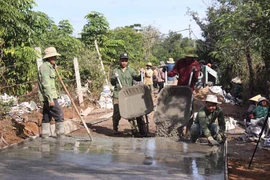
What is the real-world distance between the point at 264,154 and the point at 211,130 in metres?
1.54

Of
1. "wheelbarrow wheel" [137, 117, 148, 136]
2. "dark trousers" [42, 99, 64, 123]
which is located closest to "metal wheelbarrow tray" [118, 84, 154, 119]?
"wheelbarrow wheel" [137, 117, 148, 136]

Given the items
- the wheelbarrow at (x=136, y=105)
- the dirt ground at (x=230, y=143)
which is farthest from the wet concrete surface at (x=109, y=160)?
the wheelbarrow at (x=136, y=105)

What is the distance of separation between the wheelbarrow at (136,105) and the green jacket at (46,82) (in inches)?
58.8

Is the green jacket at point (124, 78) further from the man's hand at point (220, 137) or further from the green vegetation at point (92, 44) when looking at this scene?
the man's hand at point (220, 137)

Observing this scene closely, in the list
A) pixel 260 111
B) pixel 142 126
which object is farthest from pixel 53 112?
pixel 260 111

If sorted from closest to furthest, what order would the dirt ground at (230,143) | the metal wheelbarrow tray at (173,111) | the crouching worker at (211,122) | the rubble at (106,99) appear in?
the dirt ground at (230,143) → the crouching worker at (211,122) → the metal wheelbarrow tray at (173,111) → the rubble at (106,99)

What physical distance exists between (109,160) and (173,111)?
9.50 feet

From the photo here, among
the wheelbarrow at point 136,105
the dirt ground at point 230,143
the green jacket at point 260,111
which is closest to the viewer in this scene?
the dirt ground at point 230,143

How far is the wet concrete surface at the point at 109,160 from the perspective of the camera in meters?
4.52

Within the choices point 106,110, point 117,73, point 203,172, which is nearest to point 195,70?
point 117,73

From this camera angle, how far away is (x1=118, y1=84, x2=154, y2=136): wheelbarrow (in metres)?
8.15

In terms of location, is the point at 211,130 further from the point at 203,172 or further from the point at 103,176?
the point at 103,176

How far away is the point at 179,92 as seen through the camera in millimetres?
8133

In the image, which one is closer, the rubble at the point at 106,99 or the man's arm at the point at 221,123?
the man's arm at the point at 221,123
